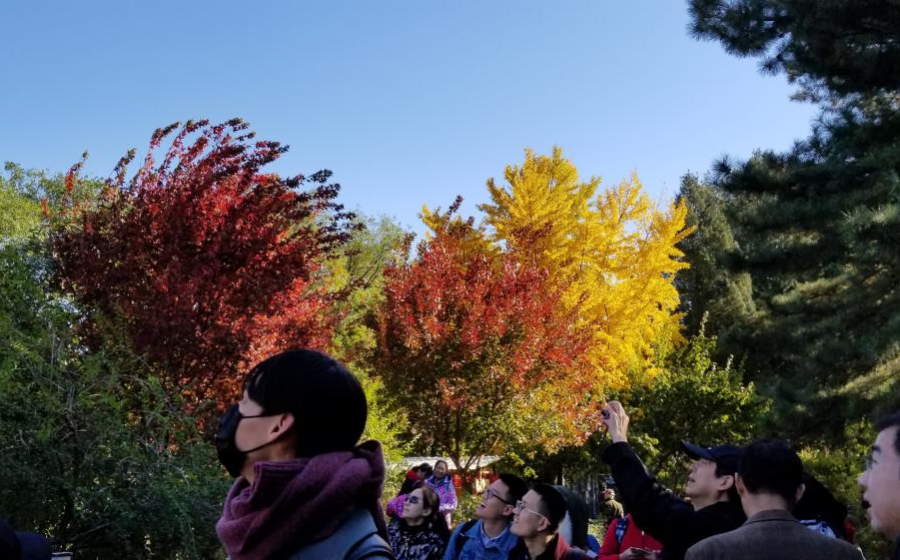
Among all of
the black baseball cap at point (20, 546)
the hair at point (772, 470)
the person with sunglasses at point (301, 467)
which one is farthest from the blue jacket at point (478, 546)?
the person with sunglasses at point (301, 467)

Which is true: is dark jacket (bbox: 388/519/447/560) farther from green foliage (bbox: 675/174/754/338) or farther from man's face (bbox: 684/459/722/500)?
green foliage (bbox: 675/174/754/338)

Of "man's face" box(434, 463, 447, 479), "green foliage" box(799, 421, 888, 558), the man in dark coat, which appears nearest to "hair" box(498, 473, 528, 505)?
A: the man in dark coat

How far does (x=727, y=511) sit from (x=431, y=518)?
3.30 m

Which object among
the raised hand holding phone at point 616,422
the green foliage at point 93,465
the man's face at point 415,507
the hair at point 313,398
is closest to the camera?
the hair at point 313,398

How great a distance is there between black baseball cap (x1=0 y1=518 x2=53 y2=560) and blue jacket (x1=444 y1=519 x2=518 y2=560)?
257 centimetres

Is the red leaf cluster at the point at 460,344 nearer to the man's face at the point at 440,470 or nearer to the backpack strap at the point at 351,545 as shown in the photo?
the man's face at the point at 440,470

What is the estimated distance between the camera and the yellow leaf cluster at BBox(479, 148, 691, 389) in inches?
942

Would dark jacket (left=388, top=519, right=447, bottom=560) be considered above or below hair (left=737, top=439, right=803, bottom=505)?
below

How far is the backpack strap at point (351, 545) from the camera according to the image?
1.81 m

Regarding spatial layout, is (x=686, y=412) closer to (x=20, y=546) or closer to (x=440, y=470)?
(x=440, y=470)

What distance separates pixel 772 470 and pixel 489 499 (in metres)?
2.46

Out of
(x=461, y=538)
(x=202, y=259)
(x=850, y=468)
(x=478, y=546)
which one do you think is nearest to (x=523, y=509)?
(x=478, y=546)

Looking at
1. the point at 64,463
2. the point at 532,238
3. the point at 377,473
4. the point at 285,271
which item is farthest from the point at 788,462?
the point at 532,238

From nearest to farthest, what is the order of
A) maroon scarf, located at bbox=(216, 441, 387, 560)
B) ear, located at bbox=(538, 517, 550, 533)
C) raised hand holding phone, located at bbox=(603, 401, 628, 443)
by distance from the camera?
maroon scarf, located at bbox=(216, 441, 387, 560) → raised hand holding phone, located at bbox=(603, 401, 628, 443) → ear, located at bbox=(538, 517, 550, 533)
